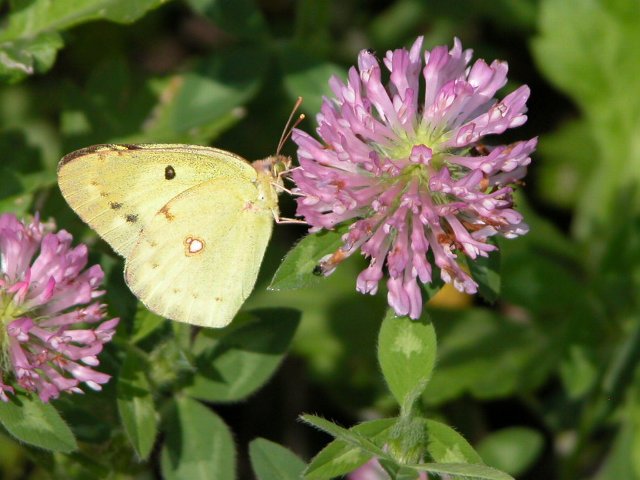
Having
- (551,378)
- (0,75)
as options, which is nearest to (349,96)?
(0,75)

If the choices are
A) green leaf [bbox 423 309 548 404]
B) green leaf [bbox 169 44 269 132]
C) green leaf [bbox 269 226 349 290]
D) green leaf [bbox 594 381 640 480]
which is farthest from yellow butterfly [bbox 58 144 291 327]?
green leaf [bbox 594 381 640 480]

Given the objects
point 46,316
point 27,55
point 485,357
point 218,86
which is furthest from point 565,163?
point 46,316

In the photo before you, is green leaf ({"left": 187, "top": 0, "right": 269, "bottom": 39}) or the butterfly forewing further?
green leaf ({"left": 187, "top": 0, "right": 269, "bottom": 39})

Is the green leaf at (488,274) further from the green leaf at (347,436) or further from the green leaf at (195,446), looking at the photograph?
the green leaf at (195,446)

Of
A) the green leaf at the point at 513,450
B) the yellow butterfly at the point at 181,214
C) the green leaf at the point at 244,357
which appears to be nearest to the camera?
the yellow butterfly at the point at 181,214

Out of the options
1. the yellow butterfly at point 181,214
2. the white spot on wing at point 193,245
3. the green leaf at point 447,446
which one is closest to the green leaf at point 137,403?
the yellow butterfly at point 181,214

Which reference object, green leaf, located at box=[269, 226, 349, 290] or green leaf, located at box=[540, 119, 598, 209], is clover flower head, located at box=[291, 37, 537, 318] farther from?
green leaf, located at box=[540, 119, 598, 209]

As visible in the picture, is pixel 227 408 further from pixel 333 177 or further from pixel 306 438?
pixel 333 177
